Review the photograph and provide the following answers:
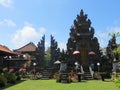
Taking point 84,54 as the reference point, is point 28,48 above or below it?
above

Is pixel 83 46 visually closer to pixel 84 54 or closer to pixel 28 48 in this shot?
pixel 84 54

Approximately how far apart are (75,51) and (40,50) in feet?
22.2

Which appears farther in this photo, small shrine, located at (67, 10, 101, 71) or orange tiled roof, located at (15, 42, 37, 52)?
orange tiled roof, located at (15, 42, 37, 52)

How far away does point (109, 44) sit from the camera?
40.7 metres

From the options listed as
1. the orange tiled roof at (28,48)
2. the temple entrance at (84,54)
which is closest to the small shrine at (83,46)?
the temple entrance at (84,54)

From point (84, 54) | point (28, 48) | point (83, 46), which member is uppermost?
point (28, 48)

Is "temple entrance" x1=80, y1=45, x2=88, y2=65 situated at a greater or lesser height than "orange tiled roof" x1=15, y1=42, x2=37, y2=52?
lesser

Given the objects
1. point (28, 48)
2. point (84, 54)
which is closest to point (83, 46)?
point (84, 54)

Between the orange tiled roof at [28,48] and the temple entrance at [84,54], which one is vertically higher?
the orange tiled roof at [28,48]

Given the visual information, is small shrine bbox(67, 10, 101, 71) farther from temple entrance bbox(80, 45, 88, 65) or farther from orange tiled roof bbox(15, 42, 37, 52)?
orange tiled roof bbox(15, 42, 37, 52)

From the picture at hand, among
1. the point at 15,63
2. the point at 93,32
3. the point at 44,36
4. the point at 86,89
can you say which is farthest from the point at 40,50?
the point at 86,89

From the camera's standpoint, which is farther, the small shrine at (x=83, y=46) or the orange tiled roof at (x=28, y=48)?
the orange tiled roof at (x=28, y=48)

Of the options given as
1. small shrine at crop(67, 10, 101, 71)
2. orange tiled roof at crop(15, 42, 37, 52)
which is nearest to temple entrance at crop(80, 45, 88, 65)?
small shrine at crop(67, 10, 101, 71)

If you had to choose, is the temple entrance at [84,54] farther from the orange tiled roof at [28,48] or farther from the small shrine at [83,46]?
the orange tiled roof at [28,48]
